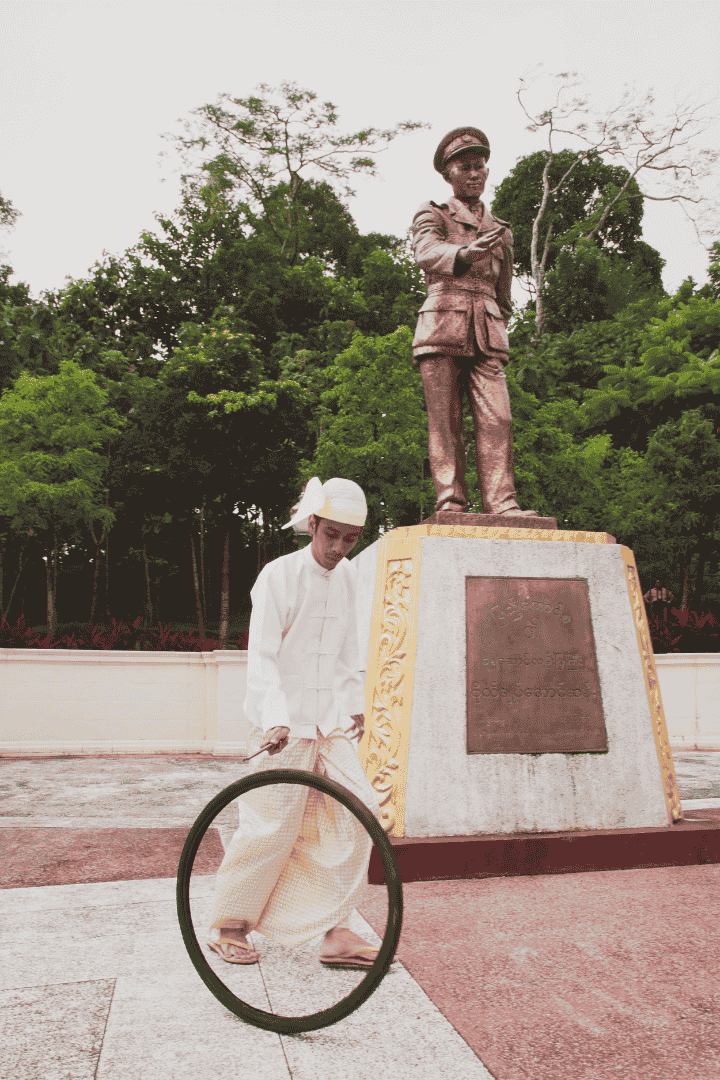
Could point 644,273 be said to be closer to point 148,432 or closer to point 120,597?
point 148,432

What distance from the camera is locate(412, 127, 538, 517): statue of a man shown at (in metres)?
5.69

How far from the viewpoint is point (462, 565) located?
192 inches

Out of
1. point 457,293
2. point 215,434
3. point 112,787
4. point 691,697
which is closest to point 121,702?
point 112,787

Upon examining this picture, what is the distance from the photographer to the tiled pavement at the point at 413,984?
2.35m

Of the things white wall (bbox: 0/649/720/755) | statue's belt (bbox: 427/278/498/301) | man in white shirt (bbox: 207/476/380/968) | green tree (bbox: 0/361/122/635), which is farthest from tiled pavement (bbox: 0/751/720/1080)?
green tree (bbox: 0/361/122/635)

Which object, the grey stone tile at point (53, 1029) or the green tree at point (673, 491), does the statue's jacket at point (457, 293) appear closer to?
the grey stone tile at point (53, 1029)

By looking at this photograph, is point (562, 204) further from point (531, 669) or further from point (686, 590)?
point (531, 669)

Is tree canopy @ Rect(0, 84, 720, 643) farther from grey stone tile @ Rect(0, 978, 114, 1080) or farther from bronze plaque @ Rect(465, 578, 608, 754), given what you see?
grey stone tile @ Rect(0, 978, 114, 1080)

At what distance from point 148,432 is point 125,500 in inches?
98.6

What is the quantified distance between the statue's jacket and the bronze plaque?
5.91ft

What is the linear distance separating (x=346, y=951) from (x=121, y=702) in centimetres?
798

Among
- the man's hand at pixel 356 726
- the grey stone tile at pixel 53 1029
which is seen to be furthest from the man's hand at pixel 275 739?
the grey stone tile at pixel 53 1029

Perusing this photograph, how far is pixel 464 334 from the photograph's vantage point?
569cm

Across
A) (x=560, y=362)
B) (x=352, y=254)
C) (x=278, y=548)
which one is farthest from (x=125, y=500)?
(x=560, y=362)
